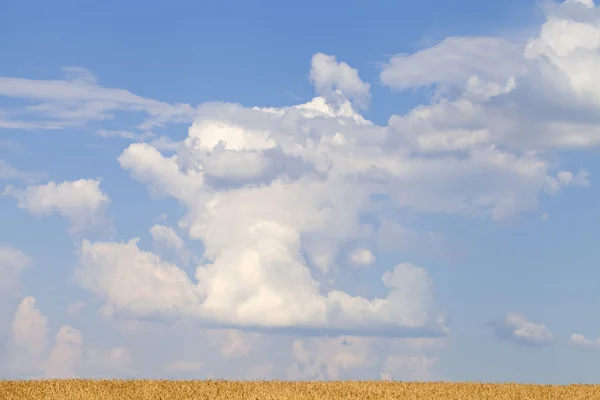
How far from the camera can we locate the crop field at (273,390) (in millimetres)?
31078

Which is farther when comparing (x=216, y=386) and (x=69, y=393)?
(x=216, y=386)

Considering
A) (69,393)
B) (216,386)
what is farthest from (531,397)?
(69,393)

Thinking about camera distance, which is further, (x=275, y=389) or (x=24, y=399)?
(x=275, y=389)

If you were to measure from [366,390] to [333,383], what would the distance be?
8.45ft

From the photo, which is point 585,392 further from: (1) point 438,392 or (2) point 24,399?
(2) point 24,399

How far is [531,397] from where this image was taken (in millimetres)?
33000

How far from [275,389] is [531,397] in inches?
386

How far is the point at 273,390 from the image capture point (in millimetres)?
32438

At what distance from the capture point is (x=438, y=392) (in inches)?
1293

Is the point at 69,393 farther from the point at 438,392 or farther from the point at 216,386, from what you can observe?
the point at 438,392

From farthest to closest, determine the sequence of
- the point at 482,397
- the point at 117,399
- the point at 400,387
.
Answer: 1. the point at 400,387
2. the point at 482,397
3. the point at 117,399

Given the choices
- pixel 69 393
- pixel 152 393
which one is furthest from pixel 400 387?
pixel 69 393

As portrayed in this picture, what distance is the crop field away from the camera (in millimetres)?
31078

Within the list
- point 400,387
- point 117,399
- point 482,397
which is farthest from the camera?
point 400,387
